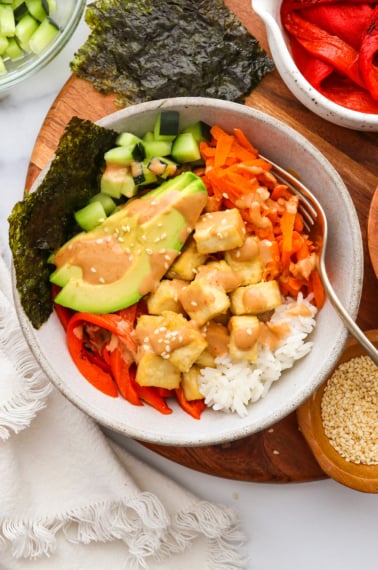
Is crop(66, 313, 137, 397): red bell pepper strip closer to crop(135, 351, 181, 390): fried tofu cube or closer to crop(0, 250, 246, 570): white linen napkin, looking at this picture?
crop(135, 351, 181, 390): fried tofu cube

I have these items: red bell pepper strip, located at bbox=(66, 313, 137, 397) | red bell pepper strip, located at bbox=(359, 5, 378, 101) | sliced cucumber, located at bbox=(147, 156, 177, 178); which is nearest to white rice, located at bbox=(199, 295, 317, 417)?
red bell pepper strip, located at bbox=(66, 313, 137, 397)

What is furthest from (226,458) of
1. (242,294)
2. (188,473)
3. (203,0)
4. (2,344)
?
(203,0)

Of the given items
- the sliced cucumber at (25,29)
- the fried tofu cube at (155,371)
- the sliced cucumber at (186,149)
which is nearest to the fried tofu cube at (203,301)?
the fried tofu cube at (155,371)

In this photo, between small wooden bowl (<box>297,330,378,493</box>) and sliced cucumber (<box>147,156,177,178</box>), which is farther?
small wooden bowl (<box>297,330,378,493</box>)

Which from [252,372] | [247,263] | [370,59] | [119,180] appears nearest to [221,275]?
[247,263]

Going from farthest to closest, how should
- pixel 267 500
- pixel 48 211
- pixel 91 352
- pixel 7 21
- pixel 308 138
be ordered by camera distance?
1. pixel 267 500
2. pixel 7 21
3. pixel 308 138
4. pixel 91 352
5. pixel 48 211

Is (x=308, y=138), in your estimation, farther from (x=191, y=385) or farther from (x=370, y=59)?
(x=191, y=385)

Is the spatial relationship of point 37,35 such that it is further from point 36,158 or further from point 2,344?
point 2,344
